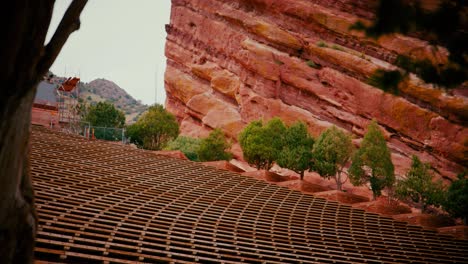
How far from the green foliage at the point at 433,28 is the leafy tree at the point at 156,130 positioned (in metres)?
37.7

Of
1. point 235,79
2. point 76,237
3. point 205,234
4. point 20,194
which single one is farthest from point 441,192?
point 20,194

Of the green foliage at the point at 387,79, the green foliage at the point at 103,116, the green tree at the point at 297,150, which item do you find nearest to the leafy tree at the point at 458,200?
the green tree at the point at 297,150

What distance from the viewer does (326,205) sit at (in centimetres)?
1534

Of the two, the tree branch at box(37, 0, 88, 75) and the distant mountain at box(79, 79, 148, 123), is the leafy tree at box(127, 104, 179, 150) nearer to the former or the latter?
the tree branch at box(37, 0, 88, 75)

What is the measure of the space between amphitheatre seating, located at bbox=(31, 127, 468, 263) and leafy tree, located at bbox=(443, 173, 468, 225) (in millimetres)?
13260

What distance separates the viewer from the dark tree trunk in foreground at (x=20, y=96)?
2512 mm

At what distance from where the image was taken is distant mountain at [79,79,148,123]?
308 ft

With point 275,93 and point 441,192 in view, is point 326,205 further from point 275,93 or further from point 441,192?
point 275,93

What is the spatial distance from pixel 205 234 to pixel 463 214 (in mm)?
20894

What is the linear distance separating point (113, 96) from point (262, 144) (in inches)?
3001

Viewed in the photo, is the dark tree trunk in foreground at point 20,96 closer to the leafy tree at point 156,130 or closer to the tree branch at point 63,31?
the tree branch at point 63,31

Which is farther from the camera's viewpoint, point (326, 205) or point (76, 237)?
point (326, 205)

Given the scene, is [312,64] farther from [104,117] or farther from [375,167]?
[104,117]

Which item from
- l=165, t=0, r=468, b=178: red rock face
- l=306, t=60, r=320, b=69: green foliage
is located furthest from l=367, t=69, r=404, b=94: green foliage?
l=306, t=60, r=320, b=69: green foliage
